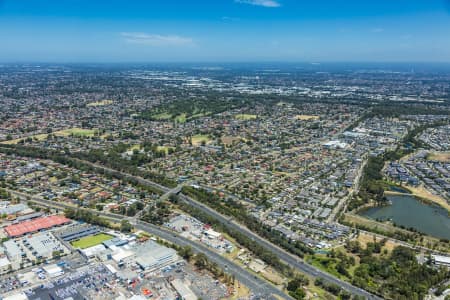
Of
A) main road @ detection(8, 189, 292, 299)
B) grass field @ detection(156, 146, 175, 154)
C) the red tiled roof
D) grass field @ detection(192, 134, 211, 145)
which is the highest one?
grass field @ detection(192, 134, 211, 145)

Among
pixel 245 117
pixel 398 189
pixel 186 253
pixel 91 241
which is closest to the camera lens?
pixel 186 253

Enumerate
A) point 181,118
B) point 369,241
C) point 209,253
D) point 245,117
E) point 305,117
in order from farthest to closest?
point 305,117
point 245,117
point 181,118
point 369,241
point 209,253

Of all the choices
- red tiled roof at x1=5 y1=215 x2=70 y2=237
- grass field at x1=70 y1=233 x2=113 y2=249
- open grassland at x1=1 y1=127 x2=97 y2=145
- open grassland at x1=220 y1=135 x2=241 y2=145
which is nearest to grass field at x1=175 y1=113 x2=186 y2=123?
open grassland at x1=220 y1=135 x2=241 y2=145

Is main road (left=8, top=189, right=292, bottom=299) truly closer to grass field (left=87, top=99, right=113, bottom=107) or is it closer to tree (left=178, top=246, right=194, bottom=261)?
tree (left=178, top=246, right=194, bottom=261)

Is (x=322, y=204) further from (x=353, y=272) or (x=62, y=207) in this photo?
(x=62, y=207)

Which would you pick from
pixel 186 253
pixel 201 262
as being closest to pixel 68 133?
pixel 186 253

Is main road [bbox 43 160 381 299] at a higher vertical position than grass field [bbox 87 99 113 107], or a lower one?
lower

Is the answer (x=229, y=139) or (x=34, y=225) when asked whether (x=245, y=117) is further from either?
(x=34, y=225)
